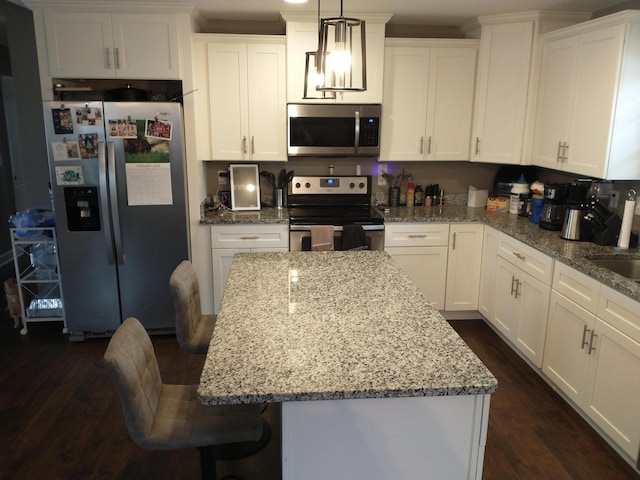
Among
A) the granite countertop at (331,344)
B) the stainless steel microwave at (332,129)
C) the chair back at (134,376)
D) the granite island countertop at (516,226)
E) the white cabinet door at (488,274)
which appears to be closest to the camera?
the granite countertop at (331,344)

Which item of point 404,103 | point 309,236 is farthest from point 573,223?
point 309,236

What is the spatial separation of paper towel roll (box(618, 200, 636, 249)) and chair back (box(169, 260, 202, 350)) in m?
2.47

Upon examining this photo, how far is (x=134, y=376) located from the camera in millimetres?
1654

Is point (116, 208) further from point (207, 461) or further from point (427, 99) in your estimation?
point (427, 99)

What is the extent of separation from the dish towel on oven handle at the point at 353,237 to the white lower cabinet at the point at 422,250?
0.27 metres

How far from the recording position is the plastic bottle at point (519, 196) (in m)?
3.96

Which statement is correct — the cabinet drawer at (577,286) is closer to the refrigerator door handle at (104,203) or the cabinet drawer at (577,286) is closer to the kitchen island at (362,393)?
the kitchen island at (362,393)

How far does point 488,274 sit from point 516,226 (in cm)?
46

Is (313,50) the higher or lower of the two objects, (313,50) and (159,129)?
the higher

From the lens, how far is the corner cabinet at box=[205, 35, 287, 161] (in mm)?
3775

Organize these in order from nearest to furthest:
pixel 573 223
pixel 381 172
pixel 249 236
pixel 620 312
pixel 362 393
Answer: pixel 362 393, pixel 620 312, pixel 573 223, pixel 249 236, pixel 381 172

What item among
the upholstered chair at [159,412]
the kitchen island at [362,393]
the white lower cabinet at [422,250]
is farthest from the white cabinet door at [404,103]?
the upholstered chair at [159,412]

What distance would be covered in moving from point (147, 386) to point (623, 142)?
9.34 ft

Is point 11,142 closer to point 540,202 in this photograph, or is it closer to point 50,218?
point 50,218
